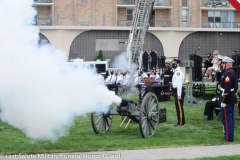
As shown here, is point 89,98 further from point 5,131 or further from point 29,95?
point 5,131

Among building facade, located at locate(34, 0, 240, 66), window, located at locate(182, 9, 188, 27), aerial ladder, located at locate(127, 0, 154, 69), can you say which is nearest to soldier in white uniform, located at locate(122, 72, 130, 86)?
aerial ladder, located at locate(127, 0, 154, 69)

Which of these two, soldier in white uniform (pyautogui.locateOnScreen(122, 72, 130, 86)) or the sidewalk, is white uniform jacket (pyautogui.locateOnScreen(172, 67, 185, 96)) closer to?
the sidewalk

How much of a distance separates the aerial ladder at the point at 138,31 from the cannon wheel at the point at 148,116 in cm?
2139

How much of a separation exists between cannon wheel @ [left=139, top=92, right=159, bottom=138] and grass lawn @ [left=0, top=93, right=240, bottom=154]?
22 cm

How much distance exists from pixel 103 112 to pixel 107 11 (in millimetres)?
37740

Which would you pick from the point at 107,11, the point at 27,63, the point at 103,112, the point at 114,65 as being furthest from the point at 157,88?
the point at 107,11

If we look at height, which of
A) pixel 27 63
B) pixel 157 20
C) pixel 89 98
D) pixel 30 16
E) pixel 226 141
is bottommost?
pixel 226 141

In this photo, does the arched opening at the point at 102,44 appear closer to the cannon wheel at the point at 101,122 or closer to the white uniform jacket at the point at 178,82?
the white uniform jacket at the point at 178,82

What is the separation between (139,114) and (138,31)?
76.2 feet

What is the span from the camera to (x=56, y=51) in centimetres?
1079

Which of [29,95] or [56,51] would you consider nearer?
[29,95]

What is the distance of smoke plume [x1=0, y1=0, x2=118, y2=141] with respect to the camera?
32.8 ft

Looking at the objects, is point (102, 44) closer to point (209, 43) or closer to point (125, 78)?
point (209, 43)

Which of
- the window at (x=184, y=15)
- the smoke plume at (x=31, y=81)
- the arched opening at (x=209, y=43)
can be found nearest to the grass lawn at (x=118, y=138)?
the smoke plume at (x=31, y=81)
